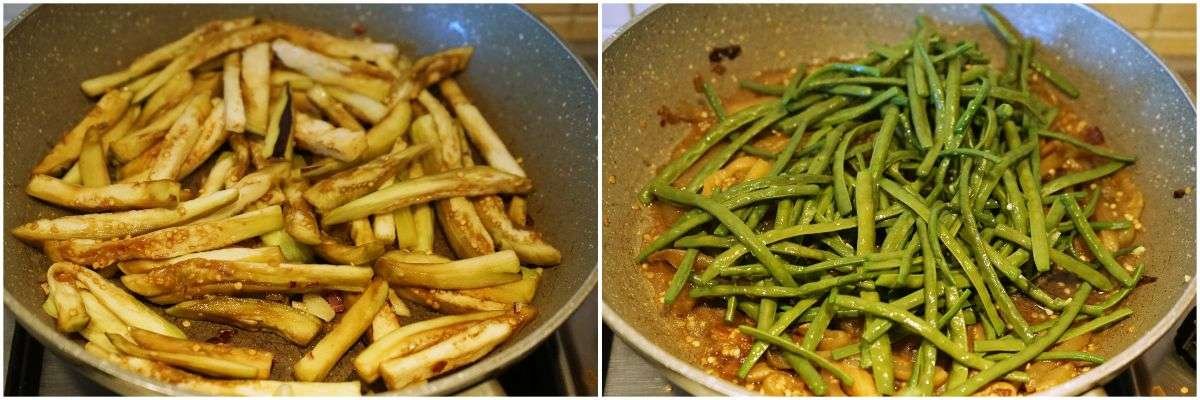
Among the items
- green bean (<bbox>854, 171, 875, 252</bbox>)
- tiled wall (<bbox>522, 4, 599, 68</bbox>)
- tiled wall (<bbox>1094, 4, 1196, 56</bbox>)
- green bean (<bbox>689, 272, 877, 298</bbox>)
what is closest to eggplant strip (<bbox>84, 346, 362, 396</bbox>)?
green bean (<bbox>689, 272, 877, 298</bbox>)

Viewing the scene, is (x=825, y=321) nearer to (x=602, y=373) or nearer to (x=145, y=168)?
(x=602, y=373)

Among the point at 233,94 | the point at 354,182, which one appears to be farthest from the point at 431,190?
the point at 233,94

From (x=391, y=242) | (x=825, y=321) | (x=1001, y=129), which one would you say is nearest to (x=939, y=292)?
(x=825, y=321)

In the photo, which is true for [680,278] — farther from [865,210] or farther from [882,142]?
[882,142]

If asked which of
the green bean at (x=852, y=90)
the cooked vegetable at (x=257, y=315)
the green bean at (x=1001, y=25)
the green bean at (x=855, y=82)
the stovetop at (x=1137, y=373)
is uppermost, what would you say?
the green bean at (x=1001, y=25)

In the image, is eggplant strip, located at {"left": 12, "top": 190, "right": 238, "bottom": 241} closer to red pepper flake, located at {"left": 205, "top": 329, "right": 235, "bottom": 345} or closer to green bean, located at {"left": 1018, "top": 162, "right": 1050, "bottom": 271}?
red pepper flake, located at {"left": 205, "top": 329, "right": 235, "bottom": 345}

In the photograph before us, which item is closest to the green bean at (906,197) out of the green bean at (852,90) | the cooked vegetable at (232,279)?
the green bean at (852,90)

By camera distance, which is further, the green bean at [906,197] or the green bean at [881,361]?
the green bean at [906,197]

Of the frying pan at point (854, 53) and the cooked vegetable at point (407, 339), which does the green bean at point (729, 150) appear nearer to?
the frying pan at point (854, 53)
